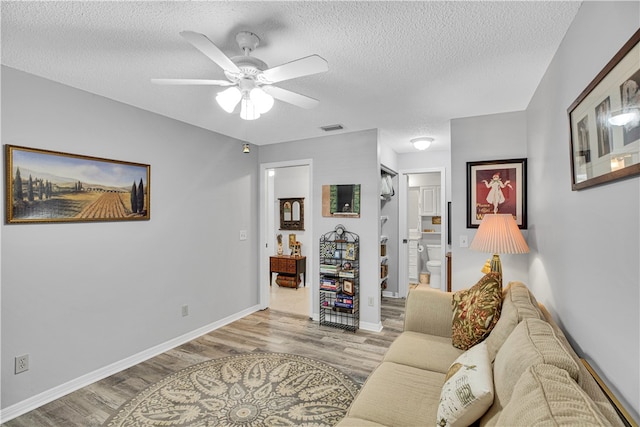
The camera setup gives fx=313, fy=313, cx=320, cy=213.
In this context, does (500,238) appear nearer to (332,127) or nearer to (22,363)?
(332,127)

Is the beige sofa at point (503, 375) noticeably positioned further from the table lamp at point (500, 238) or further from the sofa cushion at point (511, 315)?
the table lamp at point (500, 238)

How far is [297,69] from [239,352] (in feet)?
9.22

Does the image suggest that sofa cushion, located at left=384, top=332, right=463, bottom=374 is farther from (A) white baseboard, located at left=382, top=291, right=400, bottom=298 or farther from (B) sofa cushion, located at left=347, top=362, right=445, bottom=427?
(A) white baseboard, located at left=382, top=291, right=400, bottom=298

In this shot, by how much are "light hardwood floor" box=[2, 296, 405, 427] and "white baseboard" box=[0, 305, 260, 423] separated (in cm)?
5

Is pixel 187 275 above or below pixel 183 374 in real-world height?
above

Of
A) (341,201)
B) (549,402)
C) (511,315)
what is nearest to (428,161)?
(341,201)

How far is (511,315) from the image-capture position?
5.63 ft

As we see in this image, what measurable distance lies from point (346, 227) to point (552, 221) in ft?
7.44

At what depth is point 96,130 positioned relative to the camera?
2.74 metres

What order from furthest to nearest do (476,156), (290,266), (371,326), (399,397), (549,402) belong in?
(290,266) → (371,326) → (476,156) → (399,397) → (549,402)

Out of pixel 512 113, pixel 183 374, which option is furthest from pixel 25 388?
pixel 512 113

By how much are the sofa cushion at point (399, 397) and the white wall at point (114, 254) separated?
2.43m

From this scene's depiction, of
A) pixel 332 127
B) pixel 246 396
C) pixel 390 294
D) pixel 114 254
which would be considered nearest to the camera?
pixel 246 396

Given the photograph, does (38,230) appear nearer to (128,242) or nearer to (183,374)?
(128,242)
